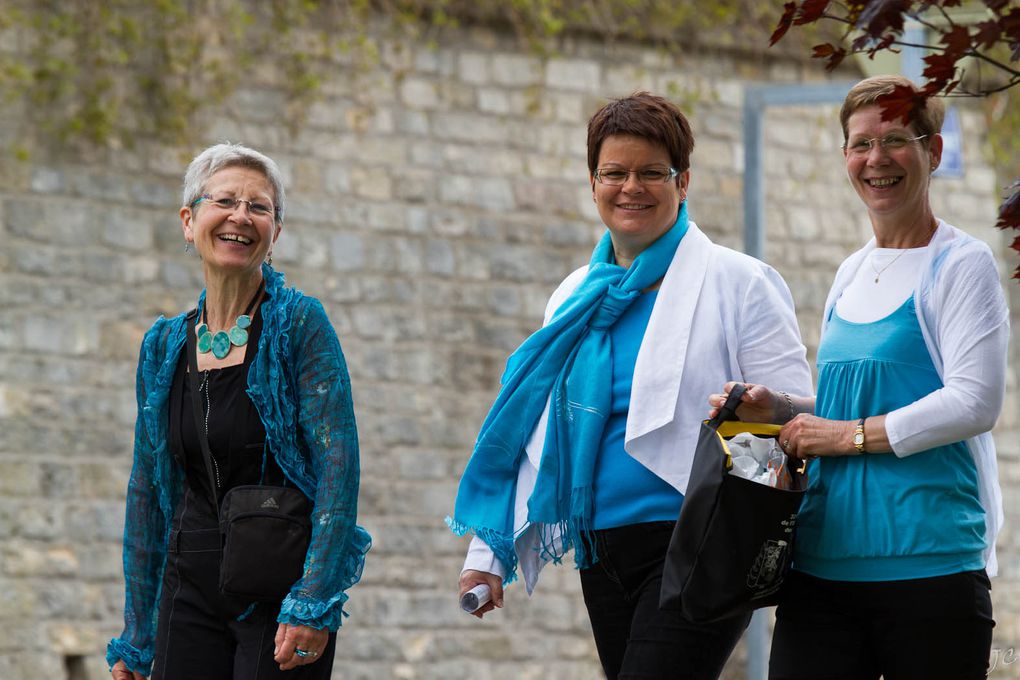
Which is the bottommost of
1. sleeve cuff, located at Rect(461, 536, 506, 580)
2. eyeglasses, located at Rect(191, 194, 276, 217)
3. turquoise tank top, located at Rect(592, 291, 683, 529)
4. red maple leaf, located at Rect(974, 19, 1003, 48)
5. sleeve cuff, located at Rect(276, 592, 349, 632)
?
sleeve cuff, located at Rect(276, 592, 349, 632)

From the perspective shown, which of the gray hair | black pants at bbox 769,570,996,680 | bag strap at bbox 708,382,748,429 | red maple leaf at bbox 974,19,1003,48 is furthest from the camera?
the gray hair

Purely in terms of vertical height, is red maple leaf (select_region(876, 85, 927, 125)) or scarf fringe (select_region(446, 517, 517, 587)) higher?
red maple leaf (select_region(876, 85, 927, 125))

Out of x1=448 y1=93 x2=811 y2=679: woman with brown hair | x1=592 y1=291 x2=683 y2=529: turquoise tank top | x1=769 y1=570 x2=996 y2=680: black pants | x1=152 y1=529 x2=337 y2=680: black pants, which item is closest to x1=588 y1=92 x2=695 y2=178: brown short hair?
x1=448 y1=93 x2=811 y2=679: woman with brown hair

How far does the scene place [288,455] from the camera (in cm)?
402

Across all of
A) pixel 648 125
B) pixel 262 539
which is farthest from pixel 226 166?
pixel 648 125

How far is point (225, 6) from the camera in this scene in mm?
9086

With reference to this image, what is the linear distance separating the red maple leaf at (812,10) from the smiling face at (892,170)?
0.74 m

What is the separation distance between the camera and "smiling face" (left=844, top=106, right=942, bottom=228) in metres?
3.64

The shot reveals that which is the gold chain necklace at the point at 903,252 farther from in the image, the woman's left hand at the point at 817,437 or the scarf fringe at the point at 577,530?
the scarf fringe at the point at 577,530

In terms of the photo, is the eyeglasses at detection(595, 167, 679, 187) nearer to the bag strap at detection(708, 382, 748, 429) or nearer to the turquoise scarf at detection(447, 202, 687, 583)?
the turquoise scarf at detection(447, 202, 687, 583)

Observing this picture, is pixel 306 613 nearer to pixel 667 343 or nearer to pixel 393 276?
pixel 667 343

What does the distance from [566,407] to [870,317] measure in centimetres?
76

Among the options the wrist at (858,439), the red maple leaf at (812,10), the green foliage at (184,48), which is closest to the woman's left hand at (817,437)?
the wrist at (858,439)

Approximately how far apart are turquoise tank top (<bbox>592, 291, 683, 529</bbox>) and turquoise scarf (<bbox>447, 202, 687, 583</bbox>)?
2cm
